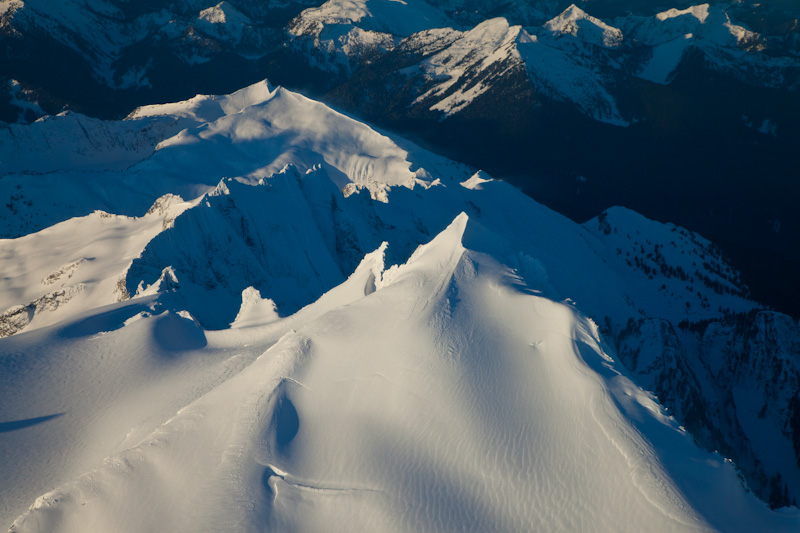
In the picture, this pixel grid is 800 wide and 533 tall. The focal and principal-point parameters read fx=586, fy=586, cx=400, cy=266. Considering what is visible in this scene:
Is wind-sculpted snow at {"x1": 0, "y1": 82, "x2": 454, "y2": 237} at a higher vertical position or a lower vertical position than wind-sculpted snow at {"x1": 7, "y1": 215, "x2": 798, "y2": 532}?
lower

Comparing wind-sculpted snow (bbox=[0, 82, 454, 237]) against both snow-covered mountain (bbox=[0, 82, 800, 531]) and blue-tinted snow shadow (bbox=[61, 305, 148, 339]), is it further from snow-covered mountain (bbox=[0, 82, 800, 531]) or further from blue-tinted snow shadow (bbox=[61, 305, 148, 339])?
blue-tinted snow shadow (bbox=[61, 305, 148, 339])

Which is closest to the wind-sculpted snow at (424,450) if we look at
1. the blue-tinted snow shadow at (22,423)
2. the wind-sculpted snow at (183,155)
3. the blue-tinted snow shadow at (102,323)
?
the blue-tinted snow shadow at (22,423)

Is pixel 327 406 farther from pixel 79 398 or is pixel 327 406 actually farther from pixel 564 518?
pixel 79 398

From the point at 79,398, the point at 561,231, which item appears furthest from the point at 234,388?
the point at 561,231

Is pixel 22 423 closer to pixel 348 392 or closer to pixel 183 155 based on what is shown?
pixel 348 392

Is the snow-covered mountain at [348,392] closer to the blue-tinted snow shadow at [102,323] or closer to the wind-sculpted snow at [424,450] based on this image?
the wind-sculpted snow at [424,450]

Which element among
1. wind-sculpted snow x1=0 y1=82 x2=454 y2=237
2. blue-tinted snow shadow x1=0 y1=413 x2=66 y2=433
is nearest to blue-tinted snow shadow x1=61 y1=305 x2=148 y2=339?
blue-tinted snow shadow x1=0 y1=413 x2=66 y2=433
